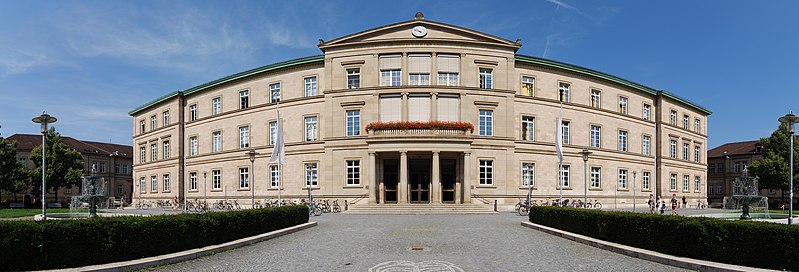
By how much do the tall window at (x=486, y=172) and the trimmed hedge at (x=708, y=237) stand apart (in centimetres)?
2464

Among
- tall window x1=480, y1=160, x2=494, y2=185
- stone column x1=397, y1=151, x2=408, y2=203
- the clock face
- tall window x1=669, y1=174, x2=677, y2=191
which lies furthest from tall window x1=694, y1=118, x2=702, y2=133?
stone column x1=397, y1=151, x2=408, y2=203

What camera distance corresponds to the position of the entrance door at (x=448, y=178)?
41688mm

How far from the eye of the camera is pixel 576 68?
4622cm

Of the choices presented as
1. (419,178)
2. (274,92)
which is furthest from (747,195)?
(274,92)

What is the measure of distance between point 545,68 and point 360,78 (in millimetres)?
16324

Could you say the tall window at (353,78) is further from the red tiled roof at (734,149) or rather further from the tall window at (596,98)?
the red tiled roof at (734,149)

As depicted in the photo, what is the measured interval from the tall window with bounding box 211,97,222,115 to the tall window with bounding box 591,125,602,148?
120 ft

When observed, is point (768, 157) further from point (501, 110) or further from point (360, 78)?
point (360, 78)

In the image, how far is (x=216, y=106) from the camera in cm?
5272

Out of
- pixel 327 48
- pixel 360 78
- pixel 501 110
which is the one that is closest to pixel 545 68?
pixel 501 110

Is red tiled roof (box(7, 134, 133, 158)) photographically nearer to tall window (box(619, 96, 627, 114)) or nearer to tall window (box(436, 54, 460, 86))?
tall window (box(436, 54, 460, 86))

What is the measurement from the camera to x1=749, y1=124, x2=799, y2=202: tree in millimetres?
59219

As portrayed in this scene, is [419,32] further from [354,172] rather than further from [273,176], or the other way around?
[273,176]

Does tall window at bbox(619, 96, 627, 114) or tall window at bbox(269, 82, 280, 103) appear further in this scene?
tall window at bbox(619, 96, 627, 114)
